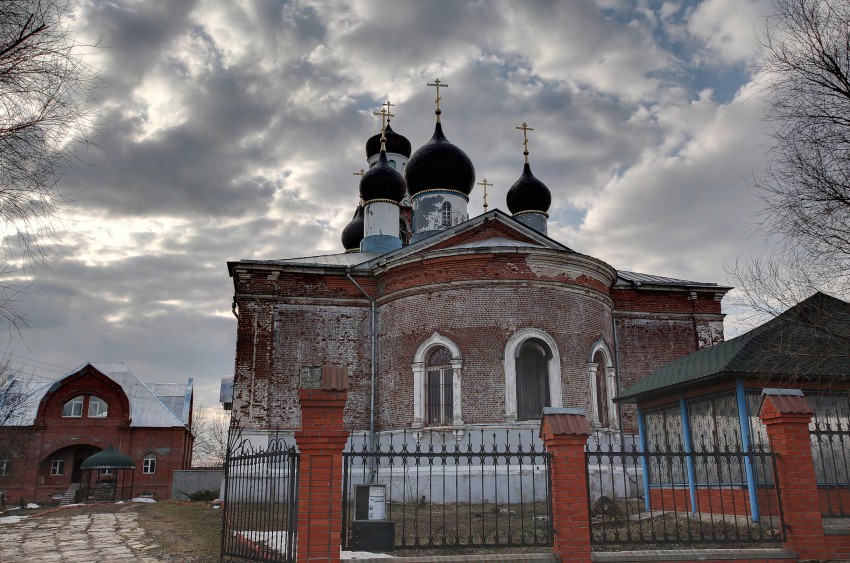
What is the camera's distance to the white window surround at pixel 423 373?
14.0 m

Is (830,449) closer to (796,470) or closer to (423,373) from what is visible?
(796,470)

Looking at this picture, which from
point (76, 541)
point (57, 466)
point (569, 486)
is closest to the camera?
point (569, 486)

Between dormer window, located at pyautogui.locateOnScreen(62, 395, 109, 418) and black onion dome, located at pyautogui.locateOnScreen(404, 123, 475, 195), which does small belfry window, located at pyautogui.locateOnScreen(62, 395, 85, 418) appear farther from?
black onion dome, located at pyautogui.locateOnScreen(404, 123, 475, 195)

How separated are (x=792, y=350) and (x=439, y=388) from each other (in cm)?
718

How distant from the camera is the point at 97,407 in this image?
99.4ft

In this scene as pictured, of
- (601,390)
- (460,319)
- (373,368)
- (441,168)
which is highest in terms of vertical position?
(441,168)

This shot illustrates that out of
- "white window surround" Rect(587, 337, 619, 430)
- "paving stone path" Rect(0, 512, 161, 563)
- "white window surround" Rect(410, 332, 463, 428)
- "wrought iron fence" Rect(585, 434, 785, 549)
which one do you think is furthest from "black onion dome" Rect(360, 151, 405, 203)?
"wrought iron fence" Rect(585, 434, 785, 549)

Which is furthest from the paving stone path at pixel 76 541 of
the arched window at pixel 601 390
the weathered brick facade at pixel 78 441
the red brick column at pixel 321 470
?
the weathered brick facade at pixel 78 441

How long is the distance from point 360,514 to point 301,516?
0.82 m

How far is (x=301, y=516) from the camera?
6.11 m

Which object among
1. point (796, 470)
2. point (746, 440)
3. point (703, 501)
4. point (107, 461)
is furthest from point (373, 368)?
point (107, 461)

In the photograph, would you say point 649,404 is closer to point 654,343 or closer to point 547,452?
point 547,452

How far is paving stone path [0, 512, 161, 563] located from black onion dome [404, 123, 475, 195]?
442 inches

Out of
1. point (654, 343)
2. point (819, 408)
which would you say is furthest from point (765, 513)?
point (654, 343)
